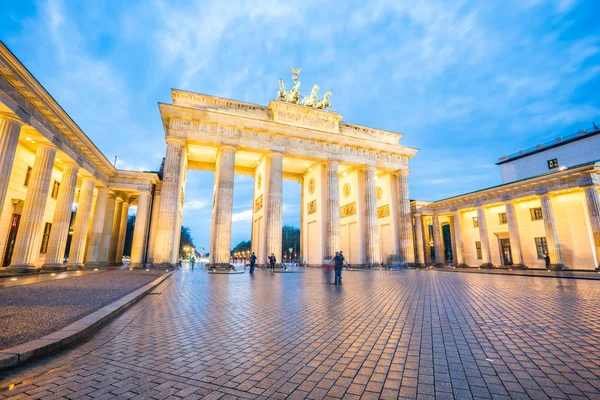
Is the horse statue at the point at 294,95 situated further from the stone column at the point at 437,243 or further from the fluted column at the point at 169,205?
the stone column at the point at 437,243

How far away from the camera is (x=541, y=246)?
2791 cm

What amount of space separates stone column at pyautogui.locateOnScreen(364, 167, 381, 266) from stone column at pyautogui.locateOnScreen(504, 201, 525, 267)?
45.0 feet

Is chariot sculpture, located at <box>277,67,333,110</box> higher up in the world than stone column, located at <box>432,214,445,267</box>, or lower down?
higher up

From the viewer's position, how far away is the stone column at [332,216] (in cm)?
2842

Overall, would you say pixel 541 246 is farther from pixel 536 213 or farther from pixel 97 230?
pixel 97 230

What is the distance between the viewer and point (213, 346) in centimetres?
398

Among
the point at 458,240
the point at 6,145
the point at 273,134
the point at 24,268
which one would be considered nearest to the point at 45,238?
the point at 24,268

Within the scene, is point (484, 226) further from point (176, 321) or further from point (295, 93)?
point (176, 321)

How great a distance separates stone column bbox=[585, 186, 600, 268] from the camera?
72.8 ft

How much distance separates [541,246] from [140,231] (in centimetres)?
4036

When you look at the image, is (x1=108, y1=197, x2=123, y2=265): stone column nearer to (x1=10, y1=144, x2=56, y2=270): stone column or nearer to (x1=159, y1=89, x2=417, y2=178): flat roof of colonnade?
(x1=159, y1=89, x2=417, y2=178): flat roof of colonnade

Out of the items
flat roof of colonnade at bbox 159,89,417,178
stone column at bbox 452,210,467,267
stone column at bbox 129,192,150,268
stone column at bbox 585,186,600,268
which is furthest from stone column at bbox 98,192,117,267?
stone column at bbox 585,186,600,268

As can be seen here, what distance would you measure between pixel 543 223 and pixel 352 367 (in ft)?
111

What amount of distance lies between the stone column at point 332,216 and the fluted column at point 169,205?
14971mm
